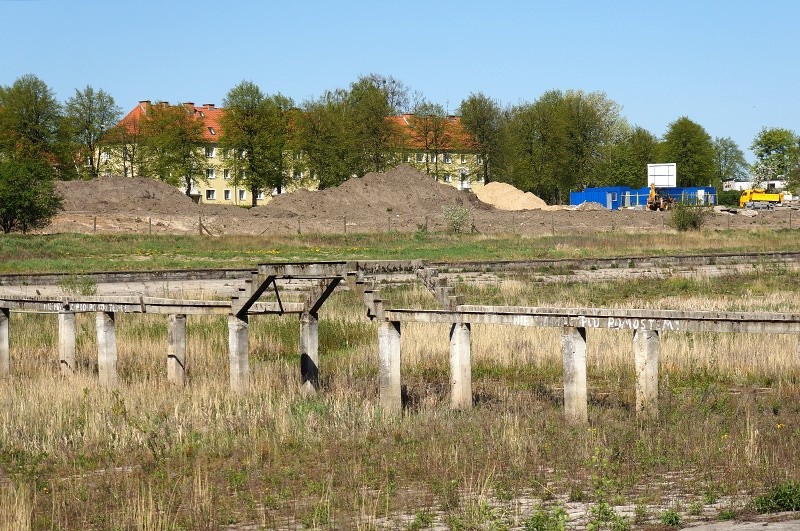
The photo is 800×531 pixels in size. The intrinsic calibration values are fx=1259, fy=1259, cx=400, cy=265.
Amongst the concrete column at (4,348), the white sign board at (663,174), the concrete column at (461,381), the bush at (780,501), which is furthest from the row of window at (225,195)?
the bush at (780,501)

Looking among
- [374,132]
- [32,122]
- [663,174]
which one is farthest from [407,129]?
[32,122]

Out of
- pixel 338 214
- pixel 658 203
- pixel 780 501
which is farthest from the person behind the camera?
→ pixel 658 203

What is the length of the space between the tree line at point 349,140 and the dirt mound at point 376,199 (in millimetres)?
12231

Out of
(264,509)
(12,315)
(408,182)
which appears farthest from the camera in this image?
(408,182)

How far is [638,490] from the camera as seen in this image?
9586 mm

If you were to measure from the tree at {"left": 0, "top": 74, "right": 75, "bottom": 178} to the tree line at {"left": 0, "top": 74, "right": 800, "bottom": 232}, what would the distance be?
85 millimetres

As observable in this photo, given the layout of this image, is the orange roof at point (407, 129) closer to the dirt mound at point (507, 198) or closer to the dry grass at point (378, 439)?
the dirt mound at point (507, 198)

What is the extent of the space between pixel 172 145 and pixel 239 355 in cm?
8655

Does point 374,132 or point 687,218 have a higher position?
point 374,132

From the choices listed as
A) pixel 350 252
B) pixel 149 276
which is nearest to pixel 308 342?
pixel 149 276

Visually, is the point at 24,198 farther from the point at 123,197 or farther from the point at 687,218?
the point at 687,218

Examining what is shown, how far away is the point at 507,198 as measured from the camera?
10175cm

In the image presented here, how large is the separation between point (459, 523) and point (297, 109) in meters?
99.4

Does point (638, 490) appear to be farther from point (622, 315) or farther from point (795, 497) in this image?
point (622, 315)
